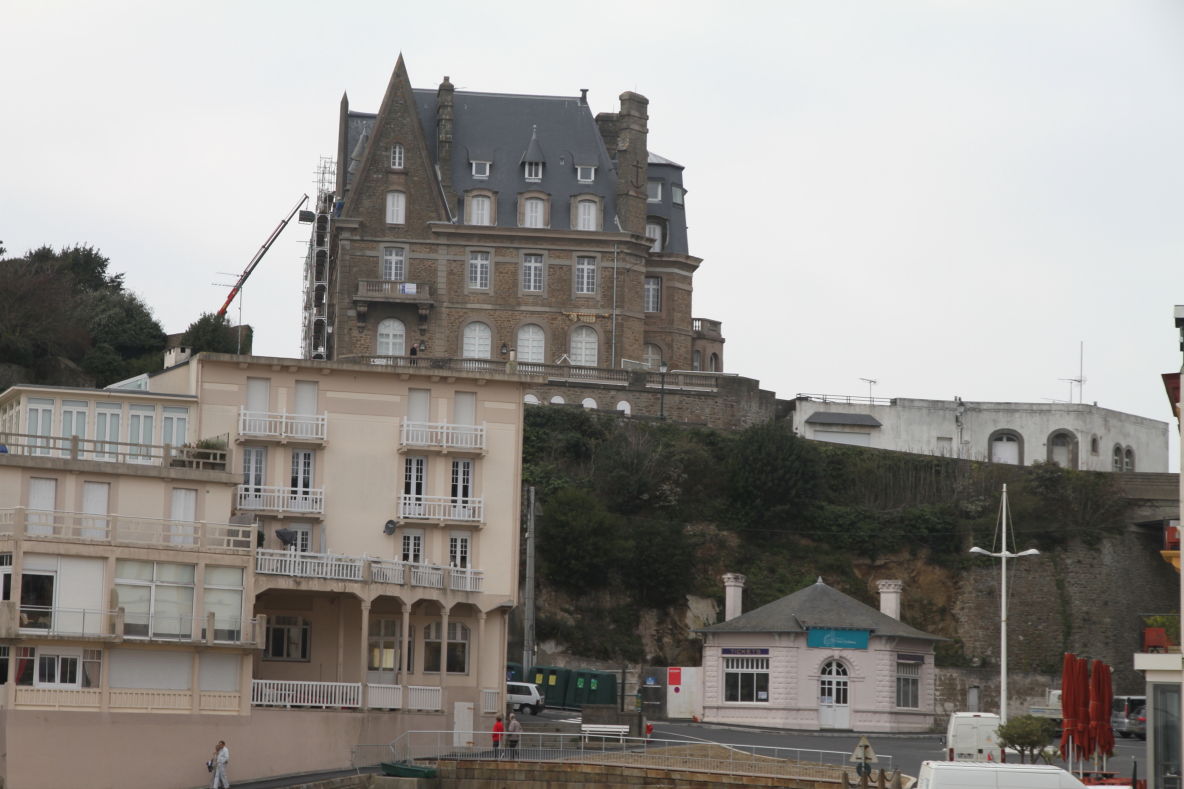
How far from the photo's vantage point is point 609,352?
83.9 metres

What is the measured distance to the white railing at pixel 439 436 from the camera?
5569cm

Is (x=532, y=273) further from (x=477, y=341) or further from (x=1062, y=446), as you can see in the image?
(x=1062, y=446)

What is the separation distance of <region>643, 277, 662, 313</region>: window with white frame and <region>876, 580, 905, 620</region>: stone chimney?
75.4ft

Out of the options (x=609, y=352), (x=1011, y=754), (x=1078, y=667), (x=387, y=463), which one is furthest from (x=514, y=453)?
(x=609, y=352)

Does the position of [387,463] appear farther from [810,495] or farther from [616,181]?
[616,181]

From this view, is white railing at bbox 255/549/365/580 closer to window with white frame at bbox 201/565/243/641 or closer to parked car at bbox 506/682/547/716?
window with white frame at bbox 201/565/243/641

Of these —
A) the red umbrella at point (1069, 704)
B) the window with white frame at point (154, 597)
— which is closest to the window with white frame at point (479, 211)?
the window with white frame at point (154, 597)

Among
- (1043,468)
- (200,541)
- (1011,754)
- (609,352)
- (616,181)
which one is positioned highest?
(616,181)

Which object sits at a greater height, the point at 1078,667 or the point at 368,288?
the point at 368,288

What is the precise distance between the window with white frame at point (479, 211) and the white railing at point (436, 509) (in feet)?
98.4

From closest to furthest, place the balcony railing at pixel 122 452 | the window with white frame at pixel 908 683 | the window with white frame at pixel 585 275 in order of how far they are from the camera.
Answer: the balcony railing at pixel 122 452, the window with white frame at pixel 908 683, the window with white frame at pixel 585 275

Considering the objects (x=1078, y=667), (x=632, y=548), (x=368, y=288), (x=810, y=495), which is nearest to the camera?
(x=1078, y=667)

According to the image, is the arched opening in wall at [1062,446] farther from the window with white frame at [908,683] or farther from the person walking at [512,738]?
the person walking at [512,738]

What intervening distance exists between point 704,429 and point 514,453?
75.9ft
